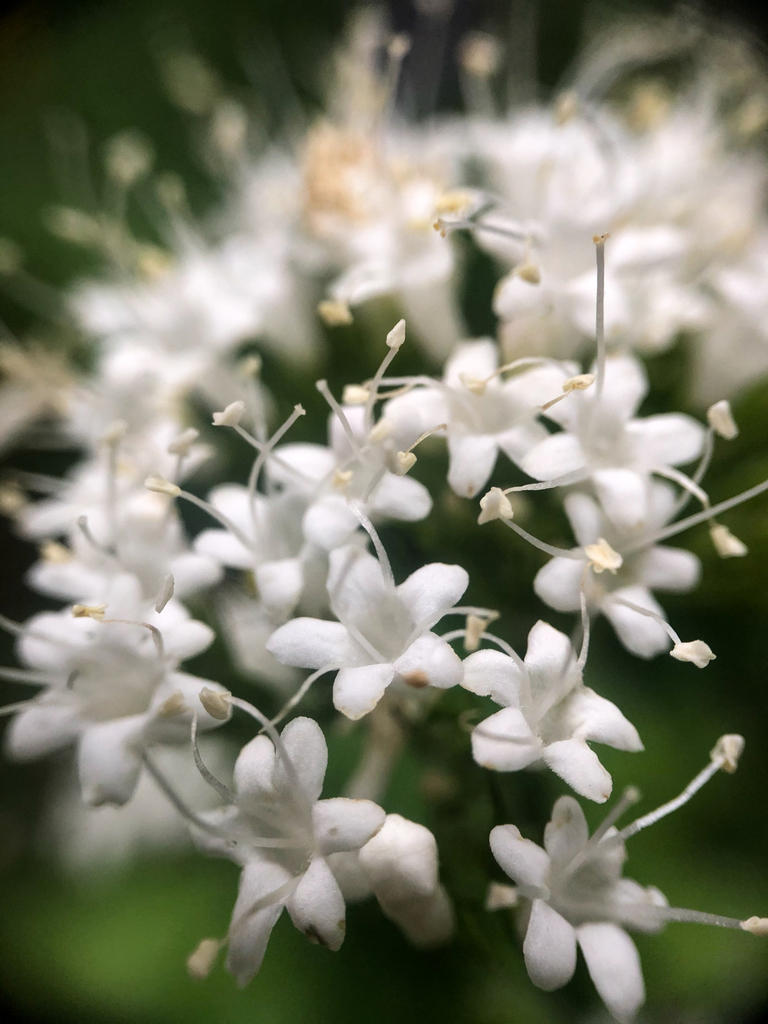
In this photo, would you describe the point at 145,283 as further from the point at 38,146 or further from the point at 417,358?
the point at 38,146

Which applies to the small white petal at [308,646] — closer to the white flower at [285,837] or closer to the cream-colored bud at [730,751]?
the white flower at [285,837]

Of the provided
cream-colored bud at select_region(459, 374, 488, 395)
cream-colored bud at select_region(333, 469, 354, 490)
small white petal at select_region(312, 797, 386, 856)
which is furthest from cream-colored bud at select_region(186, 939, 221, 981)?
cream-colored bud at select_region(459, 374, 488, 395)

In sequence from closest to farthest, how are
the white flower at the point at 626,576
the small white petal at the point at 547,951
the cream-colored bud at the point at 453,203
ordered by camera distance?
the small white petal at the point at 547,951 → the white flower at the point at 626,576 → the cream-colored bud at the point at 453,203

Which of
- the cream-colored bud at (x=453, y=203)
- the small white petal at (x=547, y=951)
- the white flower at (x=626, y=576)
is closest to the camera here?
the small white petal at (x=547, y=951)

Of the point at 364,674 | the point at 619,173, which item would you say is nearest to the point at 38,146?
the point at 619,173

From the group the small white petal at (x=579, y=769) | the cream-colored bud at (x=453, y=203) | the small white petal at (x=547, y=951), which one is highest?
the cream-colored bud at (x=453, y=203)

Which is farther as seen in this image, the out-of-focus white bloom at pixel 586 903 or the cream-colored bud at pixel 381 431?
the cream-colored bud at pixel 381 431

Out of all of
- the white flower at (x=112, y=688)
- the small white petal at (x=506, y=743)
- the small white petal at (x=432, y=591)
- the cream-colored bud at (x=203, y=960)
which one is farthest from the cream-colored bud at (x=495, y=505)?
the cream-colored bud at (x=203, y=960)

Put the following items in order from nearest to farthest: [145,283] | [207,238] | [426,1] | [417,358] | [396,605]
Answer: [396,605]
[417,358]
[145,283]
[426,1]
[207,238]
